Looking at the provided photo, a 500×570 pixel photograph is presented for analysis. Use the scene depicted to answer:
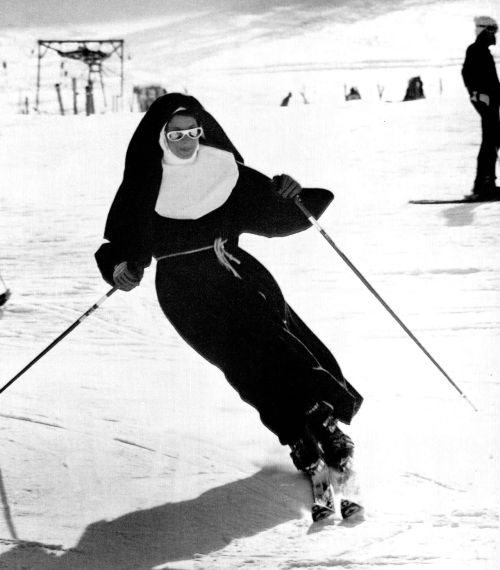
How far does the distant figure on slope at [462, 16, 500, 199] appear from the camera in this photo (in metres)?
3.47

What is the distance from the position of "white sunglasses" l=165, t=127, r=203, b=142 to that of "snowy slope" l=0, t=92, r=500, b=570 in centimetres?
34

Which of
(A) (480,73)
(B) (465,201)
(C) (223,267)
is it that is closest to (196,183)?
(C) (223,267)

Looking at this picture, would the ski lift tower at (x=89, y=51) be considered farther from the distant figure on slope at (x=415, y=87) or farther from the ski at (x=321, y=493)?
the ski at (x=321, y=493)

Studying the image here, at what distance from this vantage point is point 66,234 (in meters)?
3.42

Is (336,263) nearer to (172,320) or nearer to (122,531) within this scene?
(172,320)

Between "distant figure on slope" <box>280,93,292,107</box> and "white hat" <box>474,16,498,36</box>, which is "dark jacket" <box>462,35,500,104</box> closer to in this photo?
"white hat" <box>474,16,498,36</box>

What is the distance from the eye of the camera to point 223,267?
285 centimetres

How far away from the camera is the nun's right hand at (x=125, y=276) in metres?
2.88

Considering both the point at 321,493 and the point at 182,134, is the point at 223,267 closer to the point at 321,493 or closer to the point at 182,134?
the point at 182,134

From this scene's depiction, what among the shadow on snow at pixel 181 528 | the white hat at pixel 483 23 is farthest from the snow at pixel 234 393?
the white hat at pixel 483 23

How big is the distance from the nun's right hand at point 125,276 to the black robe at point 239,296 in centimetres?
3

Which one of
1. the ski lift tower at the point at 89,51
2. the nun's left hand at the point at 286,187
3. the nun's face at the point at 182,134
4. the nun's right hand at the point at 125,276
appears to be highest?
the ski lift tower at the point at 89,51

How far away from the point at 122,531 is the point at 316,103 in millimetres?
1665

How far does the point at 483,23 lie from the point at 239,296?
1373 mm
